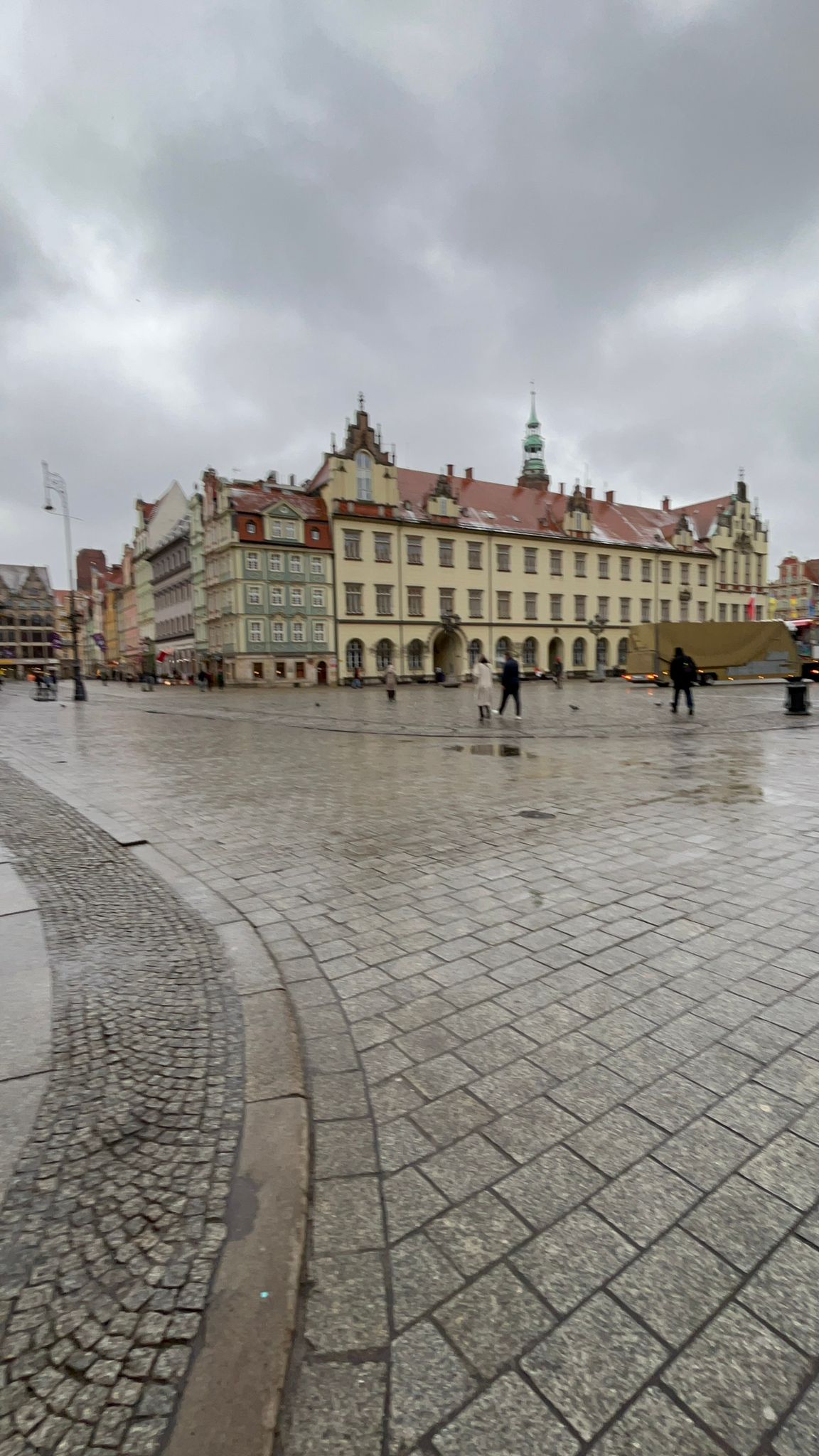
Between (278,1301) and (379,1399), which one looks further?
(278,1301)

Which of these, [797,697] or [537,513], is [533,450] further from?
[797,697]

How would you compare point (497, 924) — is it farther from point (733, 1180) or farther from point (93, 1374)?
point (93, 1374)

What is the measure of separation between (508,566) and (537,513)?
25.9ft

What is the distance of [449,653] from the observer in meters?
58.0

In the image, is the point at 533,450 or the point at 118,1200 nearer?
the point at 118,1200

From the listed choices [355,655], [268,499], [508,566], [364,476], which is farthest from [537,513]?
[268,499]

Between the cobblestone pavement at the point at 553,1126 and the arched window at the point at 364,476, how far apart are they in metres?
49.4

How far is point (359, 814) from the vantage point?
24.2 ft

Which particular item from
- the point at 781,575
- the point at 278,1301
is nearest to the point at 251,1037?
the point at 278,1301

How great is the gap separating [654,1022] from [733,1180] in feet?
2.99

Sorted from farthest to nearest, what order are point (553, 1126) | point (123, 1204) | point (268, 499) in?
point (268, 499), point (553, 1126), point (123, 1204)

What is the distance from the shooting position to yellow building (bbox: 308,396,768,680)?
171 ft

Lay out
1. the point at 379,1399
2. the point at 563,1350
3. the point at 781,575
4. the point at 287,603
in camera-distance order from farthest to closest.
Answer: the point at 781,575, the point at 287,603, the point at 563,1350, the point at 379,1399

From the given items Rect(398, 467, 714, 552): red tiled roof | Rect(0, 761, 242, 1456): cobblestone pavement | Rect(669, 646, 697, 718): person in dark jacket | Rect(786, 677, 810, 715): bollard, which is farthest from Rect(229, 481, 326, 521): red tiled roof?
Rect(0, 761, 242, 1456): cobblestone pavement
